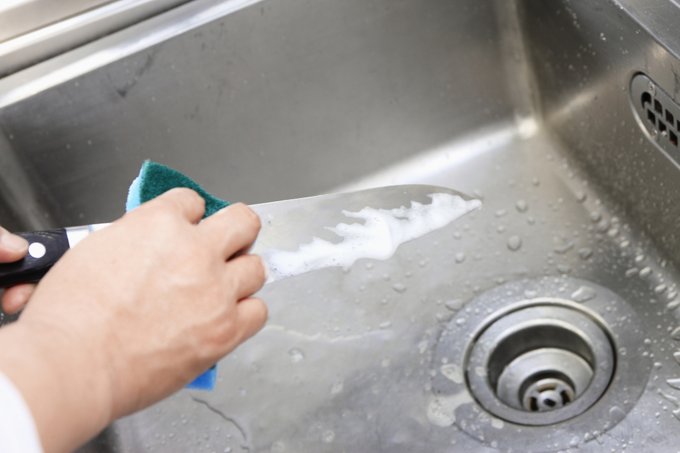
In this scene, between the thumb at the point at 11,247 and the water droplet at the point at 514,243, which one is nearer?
the thumb at the point at 11,247

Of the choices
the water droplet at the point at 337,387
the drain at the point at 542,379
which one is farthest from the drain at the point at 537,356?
the water droplet at the point at 337,387

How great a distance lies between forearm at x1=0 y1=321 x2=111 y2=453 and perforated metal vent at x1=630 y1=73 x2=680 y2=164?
44 centimetres

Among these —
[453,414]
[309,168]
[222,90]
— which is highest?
[222,90]

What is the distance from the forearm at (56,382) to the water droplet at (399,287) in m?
0.38

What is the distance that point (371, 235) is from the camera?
0.71m

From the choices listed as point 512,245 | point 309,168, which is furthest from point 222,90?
point 512,245

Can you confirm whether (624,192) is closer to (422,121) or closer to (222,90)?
(422,121)

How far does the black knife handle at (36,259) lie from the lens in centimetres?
54

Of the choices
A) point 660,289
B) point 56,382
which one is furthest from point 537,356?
point 56,382

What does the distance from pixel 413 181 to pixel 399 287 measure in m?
0.12

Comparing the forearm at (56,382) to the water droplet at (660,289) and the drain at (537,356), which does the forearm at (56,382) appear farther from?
the water droplet at (660,289)

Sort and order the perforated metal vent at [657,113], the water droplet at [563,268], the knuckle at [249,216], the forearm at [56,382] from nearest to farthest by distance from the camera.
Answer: the forearm at [56,382] < the knuckle at [249,216] < the perforated metal vent at [657,113] < the water droplet at [563,268]

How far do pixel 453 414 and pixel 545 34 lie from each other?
1.12 feet

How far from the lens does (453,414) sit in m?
0.68
